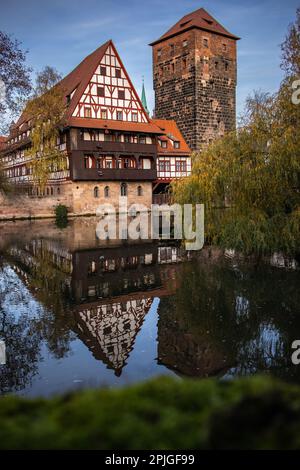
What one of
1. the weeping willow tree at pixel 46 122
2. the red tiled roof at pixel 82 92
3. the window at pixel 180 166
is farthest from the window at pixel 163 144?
the weeping willow tree at pixel 46 122

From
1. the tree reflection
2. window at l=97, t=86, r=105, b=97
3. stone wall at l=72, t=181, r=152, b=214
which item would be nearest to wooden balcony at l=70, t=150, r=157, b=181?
stone wall at l=72, t=181, r=152, b=214

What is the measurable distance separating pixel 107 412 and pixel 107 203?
125ft

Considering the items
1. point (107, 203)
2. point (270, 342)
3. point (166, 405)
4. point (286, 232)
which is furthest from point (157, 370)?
point (107, 203)

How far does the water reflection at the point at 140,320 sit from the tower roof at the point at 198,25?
37423mm

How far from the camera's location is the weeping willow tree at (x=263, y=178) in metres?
12.2

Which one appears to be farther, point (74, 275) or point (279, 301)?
point (74, 275)

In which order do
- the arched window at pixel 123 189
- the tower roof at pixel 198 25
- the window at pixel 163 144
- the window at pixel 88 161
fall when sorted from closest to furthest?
1. the window at pixel 88 161
2. the arched window at pixel 123 189
3. the window at pixel 163 144
4. the tower roof at pixel 198 25

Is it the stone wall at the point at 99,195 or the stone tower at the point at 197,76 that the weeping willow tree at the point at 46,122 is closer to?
the stone wall at the point at 99,195

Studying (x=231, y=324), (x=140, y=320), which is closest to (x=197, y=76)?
(x=140, y=320)

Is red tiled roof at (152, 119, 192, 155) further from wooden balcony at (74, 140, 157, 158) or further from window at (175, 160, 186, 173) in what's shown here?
wooden balcony at (74, 140, 157, 158)

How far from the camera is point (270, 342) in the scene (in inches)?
318

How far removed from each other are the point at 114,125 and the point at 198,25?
1596cm

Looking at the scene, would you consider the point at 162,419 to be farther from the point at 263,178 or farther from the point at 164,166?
the point at 164,166

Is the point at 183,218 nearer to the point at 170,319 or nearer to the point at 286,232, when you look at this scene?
the point at 286,232
